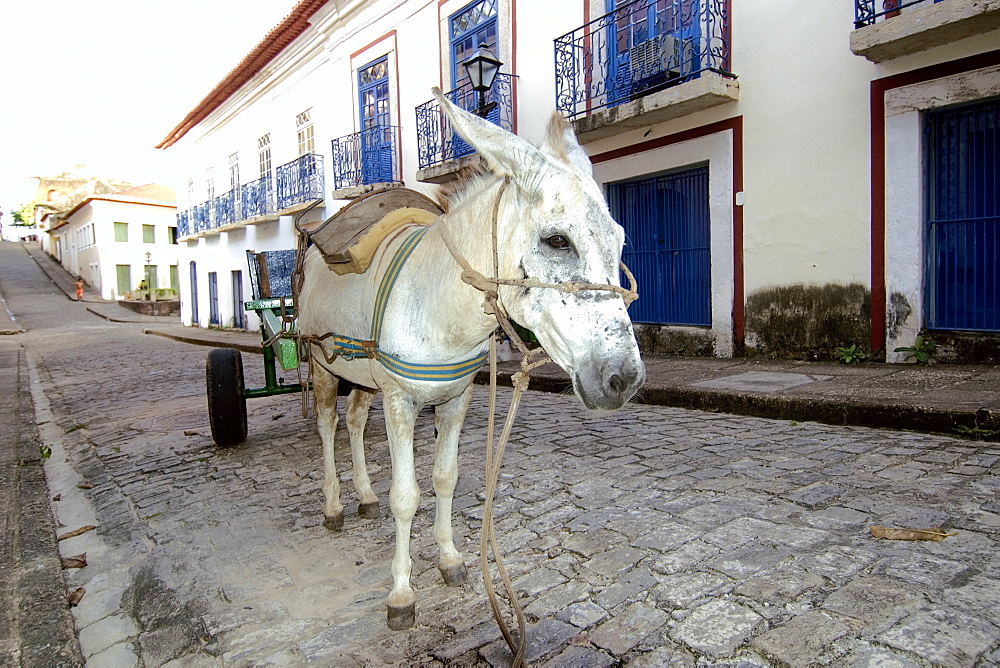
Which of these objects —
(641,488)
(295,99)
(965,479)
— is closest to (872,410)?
(965,479)

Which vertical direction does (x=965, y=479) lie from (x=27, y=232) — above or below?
below

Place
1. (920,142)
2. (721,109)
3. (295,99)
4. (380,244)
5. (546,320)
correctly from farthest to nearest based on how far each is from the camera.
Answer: (295,99)
(721,109)
(920,142)
(380,244)
(546,320)

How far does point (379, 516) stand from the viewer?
3.36 meters

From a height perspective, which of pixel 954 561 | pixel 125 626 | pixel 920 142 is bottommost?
pixel 125 626

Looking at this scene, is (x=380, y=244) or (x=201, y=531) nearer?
(x=380, y=244)

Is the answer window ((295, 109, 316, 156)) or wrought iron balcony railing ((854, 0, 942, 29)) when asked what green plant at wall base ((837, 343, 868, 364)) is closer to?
wrought iron balcony railing ((854, 0, 942, 29))

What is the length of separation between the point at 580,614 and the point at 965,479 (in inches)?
98.1

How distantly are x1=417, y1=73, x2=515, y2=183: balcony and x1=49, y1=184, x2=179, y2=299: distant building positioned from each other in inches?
1327

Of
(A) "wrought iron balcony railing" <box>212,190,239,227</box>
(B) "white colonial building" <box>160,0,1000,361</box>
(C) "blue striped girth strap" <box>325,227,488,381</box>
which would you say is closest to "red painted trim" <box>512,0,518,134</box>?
(B) "white colonial building" <box>160,0,1000,361</box>

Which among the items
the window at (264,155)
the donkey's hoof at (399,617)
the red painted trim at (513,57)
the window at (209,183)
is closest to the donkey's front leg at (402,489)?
the donkey's hoof at (399,617)

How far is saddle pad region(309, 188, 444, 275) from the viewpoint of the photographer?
2621 millimetres

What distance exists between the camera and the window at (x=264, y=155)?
20.1m

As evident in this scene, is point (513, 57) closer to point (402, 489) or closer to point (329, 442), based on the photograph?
point (329, 442)

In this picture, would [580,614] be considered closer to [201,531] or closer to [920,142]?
[201,531]
